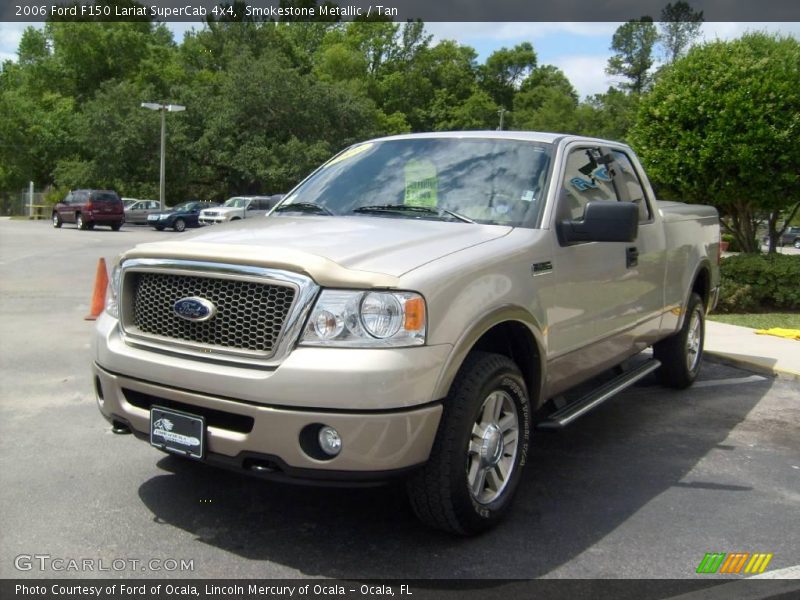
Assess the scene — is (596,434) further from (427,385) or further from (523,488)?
(427,385)

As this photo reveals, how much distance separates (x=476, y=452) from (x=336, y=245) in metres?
1.13

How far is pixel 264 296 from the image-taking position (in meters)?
3.29

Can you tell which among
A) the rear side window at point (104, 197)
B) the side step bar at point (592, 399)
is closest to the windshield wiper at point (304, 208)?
the side step bar at point (592, 399)

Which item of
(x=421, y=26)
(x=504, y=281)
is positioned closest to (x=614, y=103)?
(x=421, y=26)

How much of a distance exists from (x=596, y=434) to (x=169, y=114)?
45994 millimetres

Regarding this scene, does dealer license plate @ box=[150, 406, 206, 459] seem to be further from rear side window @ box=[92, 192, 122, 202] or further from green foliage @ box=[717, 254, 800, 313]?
rear side window @ box=[92, 192, 122, 202]

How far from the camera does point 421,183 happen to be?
4.51 m

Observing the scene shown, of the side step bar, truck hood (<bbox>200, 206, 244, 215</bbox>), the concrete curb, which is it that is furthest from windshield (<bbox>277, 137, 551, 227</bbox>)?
truck hood (<bbox>200, 206, 244, 215</bbox>)

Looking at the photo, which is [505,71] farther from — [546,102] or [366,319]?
[366,319]

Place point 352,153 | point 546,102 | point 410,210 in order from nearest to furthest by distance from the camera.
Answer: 1. point 410,210
2. point 352,153
3. point 546,102

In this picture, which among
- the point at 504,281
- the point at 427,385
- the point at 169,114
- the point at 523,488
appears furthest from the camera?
the point at 169,114

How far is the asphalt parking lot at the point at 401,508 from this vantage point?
342 centimetres

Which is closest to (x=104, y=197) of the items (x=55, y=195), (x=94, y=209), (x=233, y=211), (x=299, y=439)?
(x=94, y=209)

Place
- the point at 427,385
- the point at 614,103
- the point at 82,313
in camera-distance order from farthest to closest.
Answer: the point at 614,103
the point at 82,313
the point at 427,385
